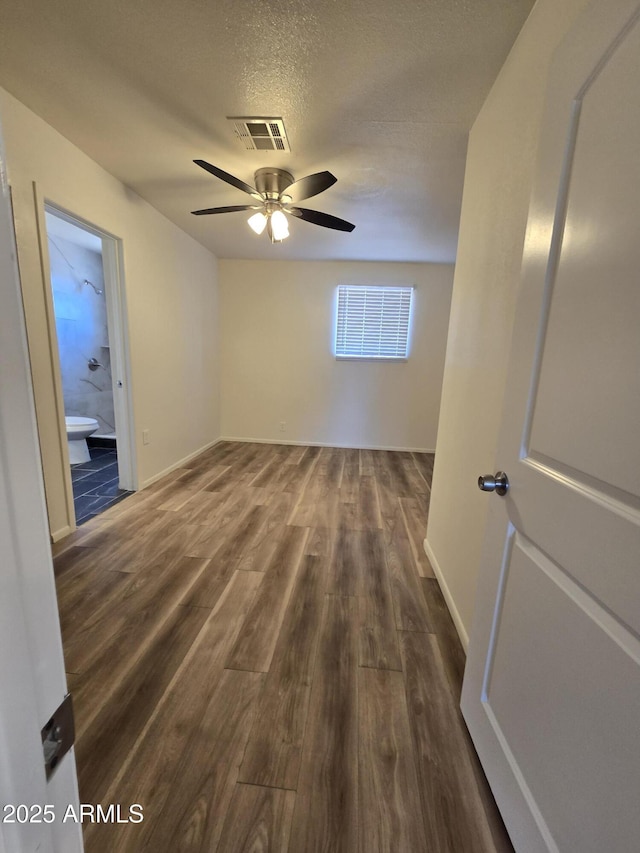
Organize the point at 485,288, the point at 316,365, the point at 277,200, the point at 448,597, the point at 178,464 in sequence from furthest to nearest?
the point at 316,365
the point at 178,464
the point at 277,200
the point at 448,597
the point at 485,288

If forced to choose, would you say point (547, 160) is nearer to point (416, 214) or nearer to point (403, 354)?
point (416, 214)

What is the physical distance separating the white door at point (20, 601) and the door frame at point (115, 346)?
2216 millimetres

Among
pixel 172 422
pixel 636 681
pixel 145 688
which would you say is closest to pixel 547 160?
pixel 636 681

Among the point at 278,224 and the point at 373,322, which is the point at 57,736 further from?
the point at 373,322

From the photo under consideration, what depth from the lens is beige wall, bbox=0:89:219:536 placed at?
72.9 inches

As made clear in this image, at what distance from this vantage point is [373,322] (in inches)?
173

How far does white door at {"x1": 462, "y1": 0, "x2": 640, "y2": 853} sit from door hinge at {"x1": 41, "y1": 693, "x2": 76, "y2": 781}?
0.84 m

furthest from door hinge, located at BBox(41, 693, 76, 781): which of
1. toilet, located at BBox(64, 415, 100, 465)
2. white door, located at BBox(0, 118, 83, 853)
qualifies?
toilet, located at BBox(64, 415, 100, 465)

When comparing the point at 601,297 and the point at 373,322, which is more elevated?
the point at 373,322

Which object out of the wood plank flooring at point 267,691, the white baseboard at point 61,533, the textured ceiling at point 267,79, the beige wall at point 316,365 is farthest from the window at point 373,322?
the white baseboard at point 61,533

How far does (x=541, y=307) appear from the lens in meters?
0.80

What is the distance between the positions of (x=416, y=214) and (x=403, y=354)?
1871mm

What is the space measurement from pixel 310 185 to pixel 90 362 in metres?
3.88

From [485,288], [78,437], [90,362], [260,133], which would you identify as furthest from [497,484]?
[90,362]
